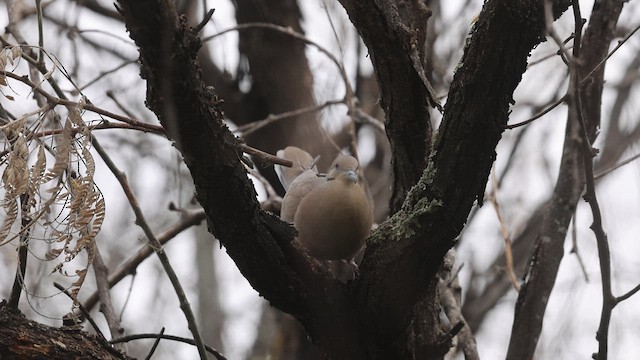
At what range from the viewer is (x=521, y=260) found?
476cm

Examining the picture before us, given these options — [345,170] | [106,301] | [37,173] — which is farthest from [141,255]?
[37,173]

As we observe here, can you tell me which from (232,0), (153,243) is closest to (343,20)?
(232,0)

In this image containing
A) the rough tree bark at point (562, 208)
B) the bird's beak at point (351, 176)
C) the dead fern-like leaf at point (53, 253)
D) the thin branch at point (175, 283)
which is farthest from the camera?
the rough tree bark at point (562, 208)

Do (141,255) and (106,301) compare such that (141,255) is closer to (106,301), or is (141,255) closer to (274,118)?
(106,301)

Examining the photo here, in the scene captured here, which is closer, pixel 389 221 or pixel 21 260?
pixel 21 260

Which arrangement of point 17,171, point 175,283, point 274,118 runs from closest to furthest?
1. point 17,171
2. point 175,283
3. point 274,118

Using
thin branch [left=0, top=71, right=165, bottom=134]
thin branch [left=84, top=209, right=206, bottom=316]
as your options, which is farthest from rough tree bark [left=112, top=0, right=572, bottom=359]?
thin branch [left=84, top=209, right=206, bottom=316]

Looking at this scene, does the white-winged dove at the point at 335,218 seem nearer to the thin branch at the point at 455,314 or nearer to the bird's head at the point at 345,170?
the bird's head at the point at 345,170

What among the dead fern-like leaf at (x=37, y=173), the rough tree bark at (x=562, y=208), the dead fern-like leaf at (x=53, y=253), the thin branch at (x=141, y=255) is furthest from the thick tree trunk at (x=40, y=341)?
the rough tree bark at (x=562, y=208)

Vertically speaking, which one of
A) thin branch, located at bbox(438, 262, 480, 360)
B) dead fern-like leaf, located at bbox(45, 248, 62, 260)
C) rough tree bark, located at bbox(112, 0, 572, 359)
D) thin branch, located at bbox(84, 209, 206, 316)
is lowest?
dead fern-like leaf, located at bbox(45, 248, 62, 260)

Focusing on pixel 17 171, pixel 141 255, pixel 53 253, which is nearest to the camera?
pixel 17 171

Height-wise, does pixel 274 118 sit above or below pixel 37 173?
above

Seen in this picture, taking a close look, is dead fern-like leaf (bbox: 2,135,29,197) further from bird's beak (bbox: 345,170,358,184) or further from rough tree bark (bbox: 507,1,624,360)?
rough tree bark (bbox: 507,1,624,360)

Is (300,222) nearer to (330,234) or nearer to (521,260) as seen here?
(330,234)
